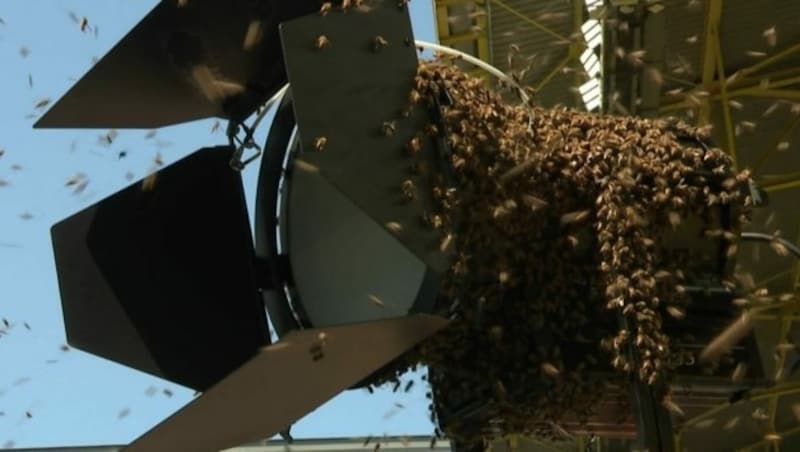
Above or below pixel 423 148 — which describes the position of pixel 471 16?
below

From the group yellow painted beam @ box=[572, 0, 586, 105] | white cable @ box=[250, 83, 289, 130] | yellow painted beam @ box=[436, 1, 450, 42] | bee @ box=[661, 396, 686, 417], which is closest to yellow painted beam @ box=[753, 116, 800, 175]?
yellow painted beam @ box=[572, 0, 586, 105]

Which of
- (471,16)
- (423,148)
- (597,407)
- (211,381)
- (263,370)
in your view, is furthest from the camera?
(471,16)

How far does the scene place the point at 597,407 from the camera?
4.98 meters

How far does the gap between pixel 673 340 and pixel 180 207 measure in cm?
196

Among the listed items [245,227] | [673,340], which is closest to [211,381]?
[245,227]

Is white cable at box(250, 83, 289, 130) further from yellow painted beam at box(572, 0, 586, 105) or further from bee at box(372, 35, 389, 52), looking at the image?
yellow painted beam at box(572, 0, 586, 105)

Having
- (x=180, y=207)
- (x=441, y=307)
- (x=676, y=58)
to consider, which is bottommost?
(x=676, y=58)

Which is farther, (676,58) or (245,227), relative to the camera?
(676,58)

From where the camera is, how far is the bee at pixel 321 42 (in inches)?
154

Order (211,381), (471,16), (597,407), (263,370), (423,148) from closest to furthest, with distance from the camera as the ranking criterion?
1. (263,370)
2. (423,148)
3. (211,381)
4. (597,407)
5. (471,16)

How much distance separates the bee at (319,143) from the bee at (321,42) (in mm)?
297

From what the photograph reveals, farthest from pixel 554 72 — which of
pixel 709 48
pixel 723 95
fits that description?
pixel 723 95

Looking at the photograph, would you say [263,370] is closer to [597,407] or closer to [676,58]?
[597,407]

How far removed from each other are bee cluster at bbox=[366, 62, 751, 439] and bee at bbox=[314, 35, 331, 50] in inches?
26.4
